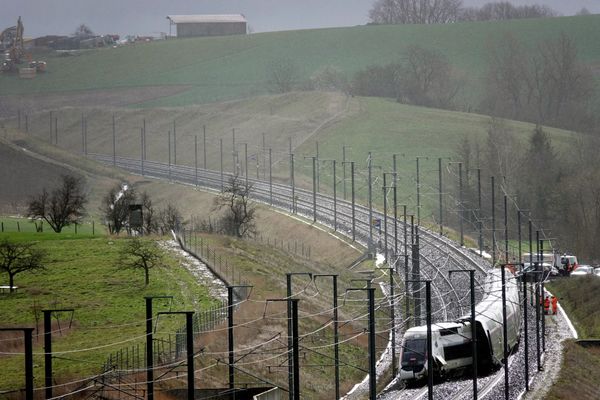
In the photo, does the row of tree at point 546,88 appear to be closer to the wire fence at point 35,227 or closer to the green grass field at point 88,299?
the wire fence at point 35,227

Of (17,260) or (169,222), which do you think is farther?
(169,222)

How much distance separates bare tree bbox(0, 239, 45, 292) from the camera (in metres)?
66.8

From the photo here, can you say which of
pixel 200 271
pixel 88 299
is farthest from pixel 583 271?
pixel 88 299

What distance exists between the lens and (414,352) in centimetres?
4938

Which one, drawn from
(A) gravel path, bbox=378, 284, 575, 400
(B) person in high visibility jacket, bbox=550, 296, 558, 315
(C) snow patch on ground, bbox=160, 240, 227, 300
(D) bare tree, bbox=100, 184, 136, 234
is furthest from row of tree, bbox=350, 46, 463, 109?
(A) gravel path, bbox=378, 284, 575, 400

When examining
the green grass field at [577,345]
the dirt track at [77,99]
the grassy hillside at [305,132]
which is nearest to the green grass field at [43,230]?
the grassy hillside at [305,132]

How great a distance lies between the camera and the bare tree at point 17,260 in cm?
6675

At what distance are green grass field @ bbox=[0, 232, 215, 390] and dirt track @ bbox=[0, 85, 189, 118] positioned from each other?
10330 centimetres

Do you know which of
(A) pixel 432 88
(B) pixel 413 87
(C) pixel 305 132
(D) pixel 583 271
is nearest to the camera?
(D) pixel 583 271

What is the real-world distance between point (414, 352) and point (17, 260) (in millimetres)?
29559

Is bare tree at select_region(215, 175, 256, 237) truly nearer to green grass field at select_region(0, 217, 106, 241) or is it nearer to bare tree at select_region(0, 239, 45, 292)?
green grass field at select_region(0, 217, 106, 241)

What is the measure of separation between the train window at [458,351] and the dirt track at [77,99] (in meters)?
138

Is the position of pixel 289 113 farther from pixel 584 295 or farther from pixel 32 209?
pixel 584 295

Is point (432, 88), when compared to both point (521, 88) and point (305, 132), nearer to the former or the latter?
point (521, 88)
